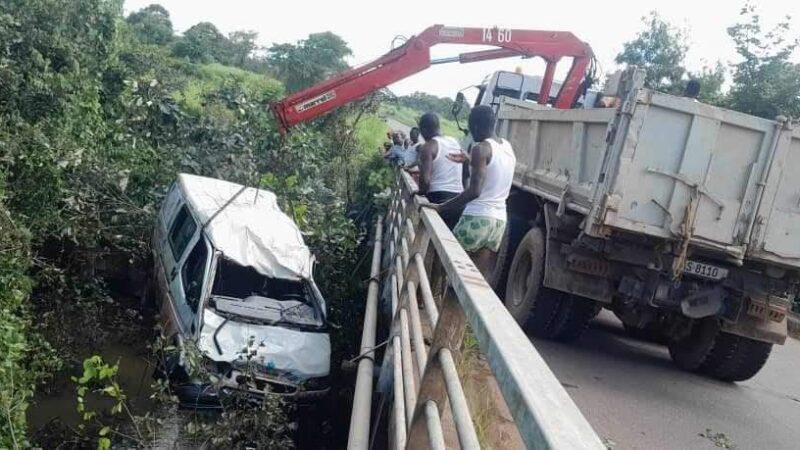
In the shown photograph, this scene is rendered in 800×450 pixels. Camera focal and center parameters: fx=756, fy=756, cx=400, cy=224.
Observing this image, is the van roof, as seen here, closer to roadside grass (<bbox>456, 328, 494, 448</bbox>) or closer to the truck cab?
roadside grass (<bbox>456, 328, 494, 448</bbox>)

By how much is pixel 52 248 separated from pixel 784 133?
7.80 m

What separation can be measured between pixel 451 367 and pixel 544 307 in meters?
5.39

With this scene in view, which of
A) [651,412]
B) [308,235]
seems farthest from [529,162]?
[651,412]

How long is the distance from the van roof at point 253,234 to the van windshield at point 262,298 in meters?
0.13

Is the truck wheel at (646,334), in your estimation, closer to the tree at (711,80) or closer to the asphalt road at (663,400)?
the asphalt road at (663,400)

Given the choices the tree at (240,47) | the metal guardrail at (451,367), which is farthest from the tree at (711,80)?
the tree at (240,47)

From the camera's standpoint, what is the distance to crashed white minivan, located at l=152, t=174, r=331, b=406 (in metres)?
5.98

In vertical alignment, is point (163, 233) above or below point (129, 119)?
below

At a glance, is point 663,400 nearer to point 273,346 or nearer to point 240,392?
point 273,346

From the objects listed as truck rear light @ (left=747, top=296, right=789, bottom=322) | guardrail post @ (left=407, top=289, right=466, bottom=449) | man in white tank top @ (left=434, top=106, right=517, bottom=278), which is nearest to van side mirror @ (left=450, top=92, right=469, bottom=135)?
truck rear light @ (left=747, top=296, right=789, bottom=322)

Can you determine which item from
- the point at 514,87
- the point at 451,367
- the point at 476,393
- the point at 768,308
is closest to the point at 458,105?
the point at 514,87

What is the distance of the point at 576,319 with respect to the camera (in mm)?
7781

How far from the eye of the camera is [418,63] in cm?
1035

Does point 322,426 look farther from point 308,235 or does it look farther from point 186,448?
point 308,235
